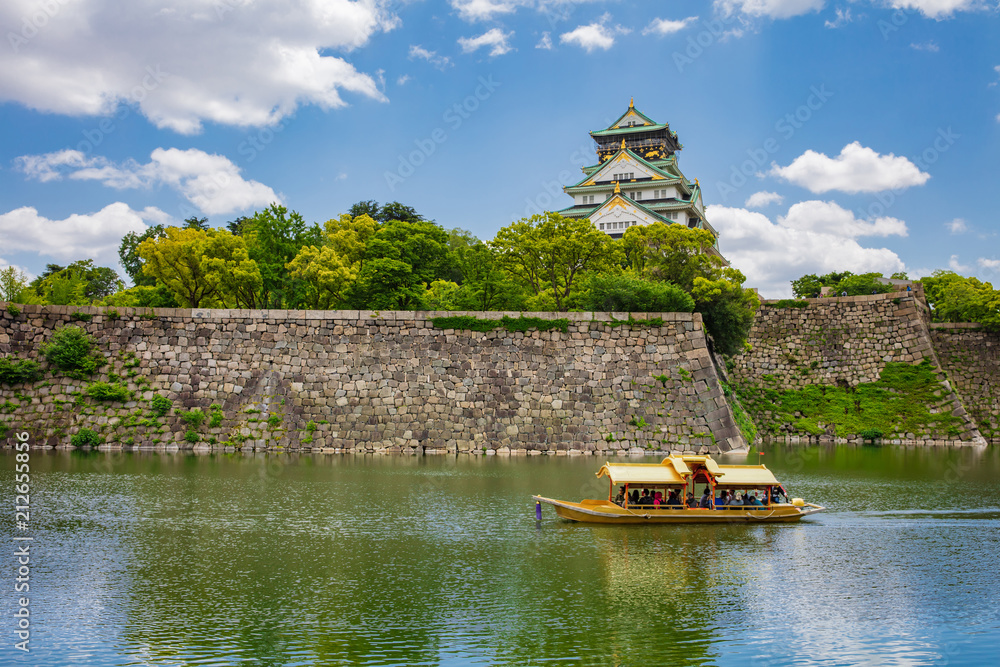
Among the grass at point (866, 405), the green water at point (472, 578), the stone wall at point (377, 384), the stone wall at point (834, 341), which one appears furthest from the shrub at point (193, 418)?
the stone wall at point (834, 341)

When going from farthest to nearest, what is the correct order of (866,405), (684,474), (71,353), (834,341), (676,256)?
(834,341) < (676,256) < (866,405) < (71,353) < (684,474)

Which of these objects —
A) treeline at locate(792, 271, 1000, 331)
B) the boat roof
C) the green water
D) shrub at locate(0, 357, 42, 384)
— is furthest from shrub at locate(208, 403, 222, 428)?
treeline at locate(792, 271, 1000, 331)

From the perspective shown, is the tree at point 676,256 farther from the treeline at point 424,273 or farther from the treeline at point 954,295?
the treeline at point 954,295

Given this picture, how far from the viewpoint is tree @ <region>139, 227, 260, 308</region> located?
115 feet

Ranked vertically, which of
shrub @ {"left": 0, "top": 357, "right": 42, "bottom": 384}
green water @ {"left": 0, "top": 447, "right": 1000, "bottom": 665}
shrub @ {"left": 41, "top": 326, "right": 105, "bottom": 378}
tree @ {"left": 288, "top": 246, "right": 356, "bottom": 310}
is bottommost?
green water @ {"left": 0, "top": 447, "right": 1000, "bottom": 665}

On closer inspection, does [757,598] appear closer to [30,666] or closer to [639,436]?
[30,666]

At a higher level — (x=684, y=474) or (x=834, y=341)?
(x=834, y=341)

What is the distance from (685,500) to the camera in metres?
17.9

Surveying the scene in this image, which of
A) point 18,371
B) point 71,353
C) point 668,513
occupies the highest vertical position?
point 71,353

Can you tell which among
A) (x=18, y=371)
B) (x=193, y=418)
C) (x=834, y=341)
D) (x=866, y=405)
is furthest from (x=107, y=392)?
(x=834, y=341)

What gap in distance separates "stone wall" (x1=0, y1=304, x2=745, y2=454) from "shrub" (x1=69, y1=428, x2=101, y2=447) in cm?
33

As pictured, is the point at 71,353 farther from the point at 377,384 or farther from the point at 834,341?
the point at 834,341

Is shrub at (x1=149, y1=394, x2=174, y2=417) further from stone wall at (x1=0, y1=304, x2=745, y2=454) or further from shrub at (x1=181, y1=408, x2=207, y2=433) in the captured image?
shrub at (x1=181, y1=408, x2=207, y2=433)

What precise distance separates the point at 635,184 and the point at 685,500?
46.7m
